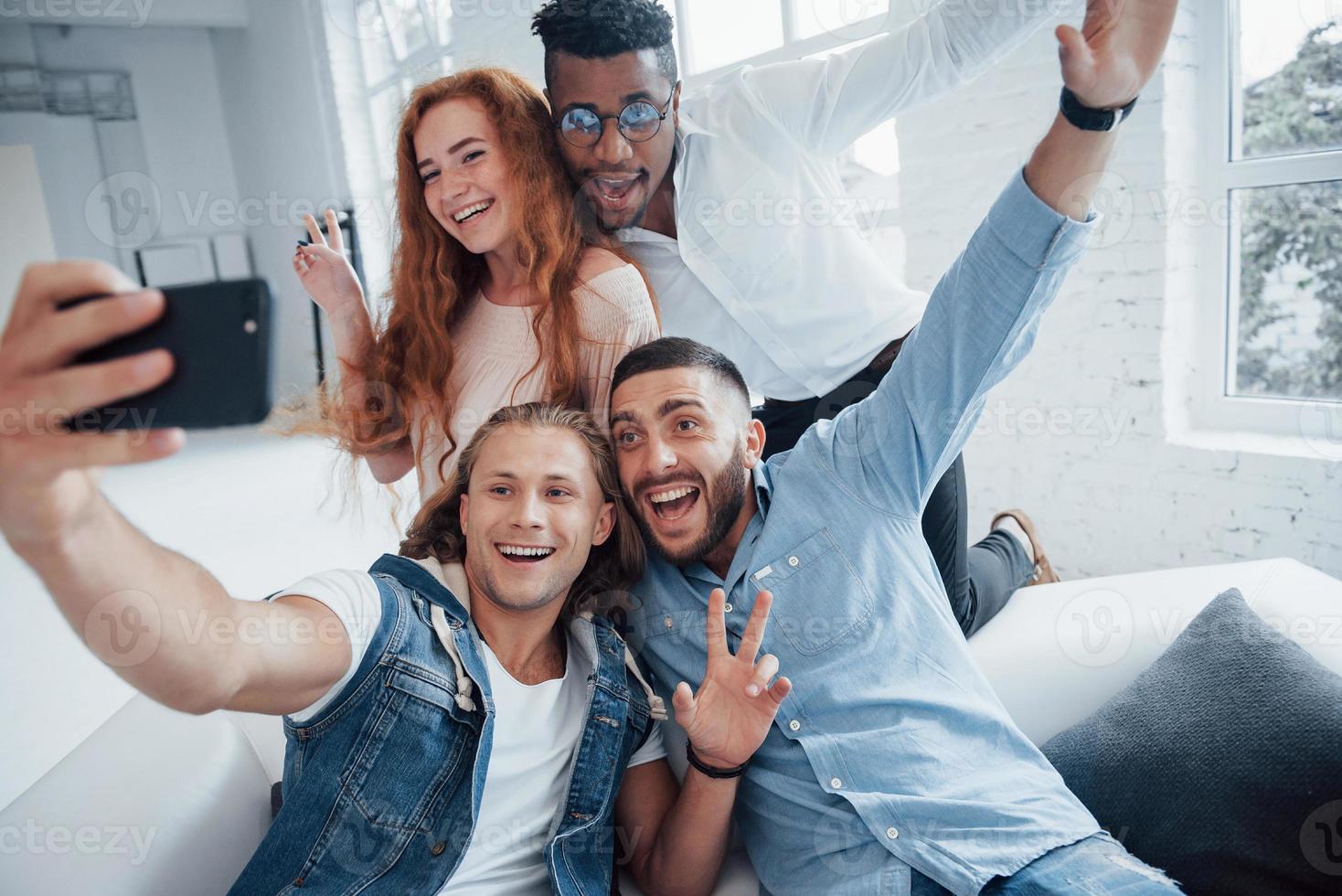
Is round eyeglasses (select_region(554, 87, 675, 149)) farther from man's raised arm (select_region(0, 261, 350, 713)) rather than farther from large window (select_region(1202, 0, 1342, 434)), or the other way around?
large window (select_region(1202, 0, 1342, 434))

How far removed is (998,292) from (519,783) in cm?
89

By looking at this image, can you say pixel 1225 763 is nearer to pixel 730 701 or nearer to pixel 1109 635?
pixel 1109 635

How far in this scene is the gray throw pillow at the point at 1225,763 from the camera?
1160 mm

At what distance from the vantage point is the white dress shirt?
1736 mm

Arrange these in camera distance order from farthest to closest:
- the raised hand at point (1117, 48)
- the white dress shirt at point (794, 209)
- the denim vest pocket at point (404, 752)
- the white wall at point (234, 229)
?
the white wall at point (234, 229) < the white dress shirt at point (794, 209) < the denim vest pocket at point (404, 752) < the raised hand at point (1117, 48)

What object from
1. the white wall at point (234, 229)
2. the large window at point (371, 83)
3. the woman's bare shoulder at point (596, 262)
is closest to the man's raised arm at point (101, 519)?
the woman's bare shoulder at point (596, 262)

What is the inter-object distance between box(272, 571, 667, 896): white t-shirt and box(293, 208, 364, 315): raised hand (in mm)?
804

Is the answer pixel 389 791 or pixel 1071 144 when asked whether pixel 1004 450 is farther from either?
pixel 389 791

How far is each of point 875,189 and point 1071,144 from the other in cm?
248

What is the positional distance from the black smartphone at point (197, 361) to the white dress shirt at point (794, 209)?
4.03 ft

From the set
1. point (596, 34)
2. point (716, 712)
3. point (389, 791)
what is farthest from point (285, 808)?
point (596, 34)

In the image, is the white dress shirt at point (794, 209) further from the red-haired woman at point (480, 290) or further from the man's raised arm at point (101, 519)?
the man's raised arm at point (101, 519)

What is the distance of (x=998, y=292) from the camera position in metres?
1.14

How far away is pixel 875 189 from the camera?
340cm
